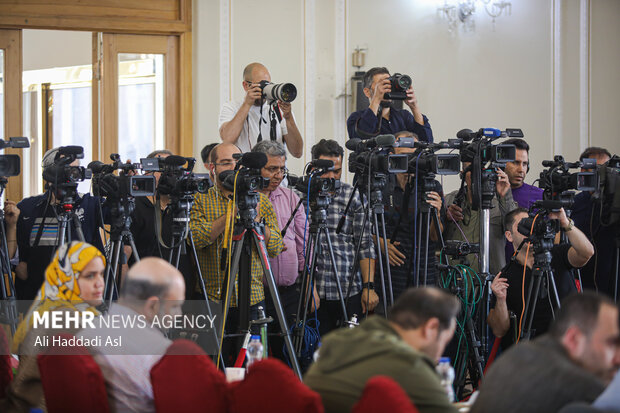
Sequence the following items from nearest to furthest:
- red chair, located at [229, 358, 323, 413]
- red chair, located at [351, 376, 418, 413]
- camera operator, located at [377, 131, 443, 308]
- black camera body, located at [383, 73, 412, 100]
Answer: red chair, located at [351, 376, 418, 413], red chair, located at [229, 358, 323, 413], camera operator, located at [377, 131, 443, 308], black camera body, located at [383, 73, 412, 100]

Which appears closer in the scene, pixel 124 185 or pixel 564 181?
pixel 124 185

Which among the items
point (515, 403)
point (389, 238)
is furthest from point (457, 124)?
point (515, 403)

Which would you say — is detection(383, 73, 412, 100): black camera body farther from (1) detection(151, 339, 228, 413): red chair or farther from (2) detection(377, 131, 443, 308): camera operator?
(1) detection(151, 339, 228, 413): red chair

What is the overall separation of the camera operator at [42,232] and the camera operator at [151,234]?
7.2 inches

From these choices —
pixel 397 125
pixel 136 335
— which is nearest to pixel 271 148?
pixel 397 125

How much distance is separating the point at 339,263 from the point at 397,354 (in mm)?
2206

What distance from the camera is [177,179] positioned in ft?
11.6

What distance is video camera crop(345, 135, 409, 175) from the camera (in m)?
3.57

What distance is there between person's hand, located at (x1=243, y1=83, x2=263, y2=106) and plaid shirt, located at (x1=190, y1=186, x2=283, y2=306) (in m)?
0.79

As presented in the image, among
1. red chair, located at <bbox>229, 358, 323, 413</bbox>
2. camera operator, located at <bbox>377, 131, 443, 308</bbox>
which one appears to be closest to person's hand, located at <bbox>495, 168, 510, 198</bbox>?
camera operator, located at <bbox>377, 131, 443, 308</bbox>

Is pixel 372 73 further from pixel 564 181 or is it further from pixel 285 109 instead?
pixel 564 181

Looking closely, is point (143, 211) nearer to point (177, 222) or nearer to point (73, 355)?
point (177, 222)

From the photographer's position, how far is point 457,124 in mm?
6879

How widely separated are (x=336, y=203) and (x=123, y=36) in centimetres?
289
